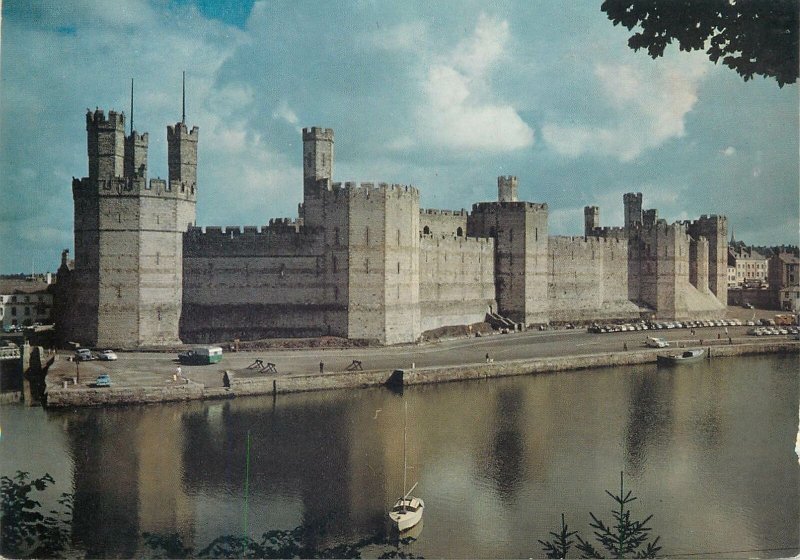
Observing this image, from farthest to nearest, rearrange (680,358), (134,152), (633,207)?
(633,207)
(680,358)
(134,152)

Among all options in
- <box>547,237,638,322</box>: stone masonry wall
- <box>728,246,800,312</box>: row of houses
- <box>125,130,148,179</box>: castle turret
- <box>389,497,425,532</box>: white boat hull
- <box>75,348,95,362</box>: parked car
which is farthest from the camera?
<box>728,246,800,312</box>: row of houses

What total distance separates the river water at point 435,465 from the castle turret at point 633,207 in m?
31.0

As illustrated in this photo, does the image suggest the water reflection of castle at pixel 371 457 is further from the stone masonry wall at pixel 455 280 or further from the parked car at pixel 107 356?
the stone masonry wall at pixel 455 280

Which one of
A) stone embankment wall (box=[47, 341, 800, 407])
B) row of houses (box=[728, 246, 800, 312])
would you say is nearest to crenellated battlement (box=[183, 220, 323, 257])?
stone embankment wall (box=[47, 341, 800, 407])

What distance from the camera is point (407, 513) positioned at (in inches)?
734

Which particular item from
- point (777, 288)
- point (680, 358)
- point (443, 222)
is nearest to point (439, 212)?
point (443, 222)

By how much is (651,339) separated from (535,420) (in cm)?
1902

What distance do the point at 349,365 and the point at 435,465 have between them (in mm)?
11672

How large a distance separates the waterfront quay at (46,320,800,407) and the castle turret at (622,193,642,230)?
666 inches

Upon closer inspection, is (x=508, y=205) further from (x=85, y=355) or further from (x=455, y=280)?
(x=85, y=355)

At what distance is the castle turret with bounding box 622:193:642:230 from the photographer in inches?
2453

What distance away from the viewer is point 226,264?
132ft

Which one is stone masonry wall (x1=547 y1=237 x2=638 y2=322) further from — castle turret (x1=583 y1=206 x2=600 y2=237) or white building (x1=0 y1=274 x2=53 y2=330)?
white building (x1=0 y1=274 x2=53 y2=330)

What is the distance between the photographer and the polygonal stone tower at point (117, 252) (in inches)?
1469
